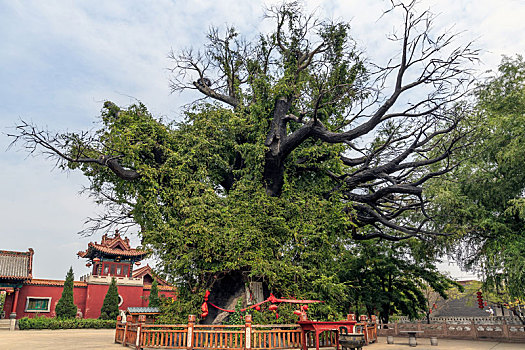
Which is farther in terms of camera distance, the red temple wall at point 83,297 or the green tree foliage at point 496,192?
the red temple wall at point 83,297

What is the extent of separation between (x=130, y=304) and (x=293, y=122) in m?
21.5

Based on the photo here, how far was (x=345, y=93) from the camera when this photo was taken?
49.2ft

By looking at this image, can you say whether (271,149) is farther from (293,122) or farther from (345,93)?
(345,93)

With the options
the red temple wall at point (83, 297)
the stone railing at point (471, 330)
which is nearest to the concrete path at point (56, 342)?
the red temple wall at point (83, 297)

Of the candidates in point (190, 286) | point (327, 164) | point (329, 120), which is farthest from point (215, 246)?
point (329, 120)

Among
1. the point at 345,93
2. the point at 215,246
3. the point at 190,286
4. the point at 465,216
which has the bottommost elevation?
the point at 190,286

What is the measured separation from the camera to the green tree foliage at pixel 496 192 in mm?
12252

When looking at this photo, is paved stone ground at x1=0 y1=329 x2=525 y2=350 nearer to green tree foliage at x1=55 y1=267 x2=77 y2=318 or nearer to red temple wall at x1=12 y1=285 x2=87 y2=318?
A: green tree foliage at x1=55 y1=267 x2=77 y2=318

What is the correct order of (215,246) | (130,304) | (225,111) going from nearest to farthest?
(215,246) → (225,111) → (130,304)

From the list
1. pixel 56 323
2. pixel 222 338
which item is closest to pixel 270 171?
pixel 222 338

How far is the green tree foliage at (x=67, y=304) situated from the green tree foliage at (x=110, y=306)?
1.86 m


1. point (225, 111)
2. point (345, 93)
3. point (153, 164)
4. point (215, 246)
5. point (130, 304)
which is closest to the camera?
point (215, 246)

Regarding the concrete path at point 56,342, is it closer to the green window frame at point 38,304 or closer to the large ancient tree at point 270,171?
the large ancient tree at point 270,171

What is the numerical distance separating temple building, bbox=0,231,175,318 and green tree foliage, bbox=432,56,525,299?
1536 centimetres
